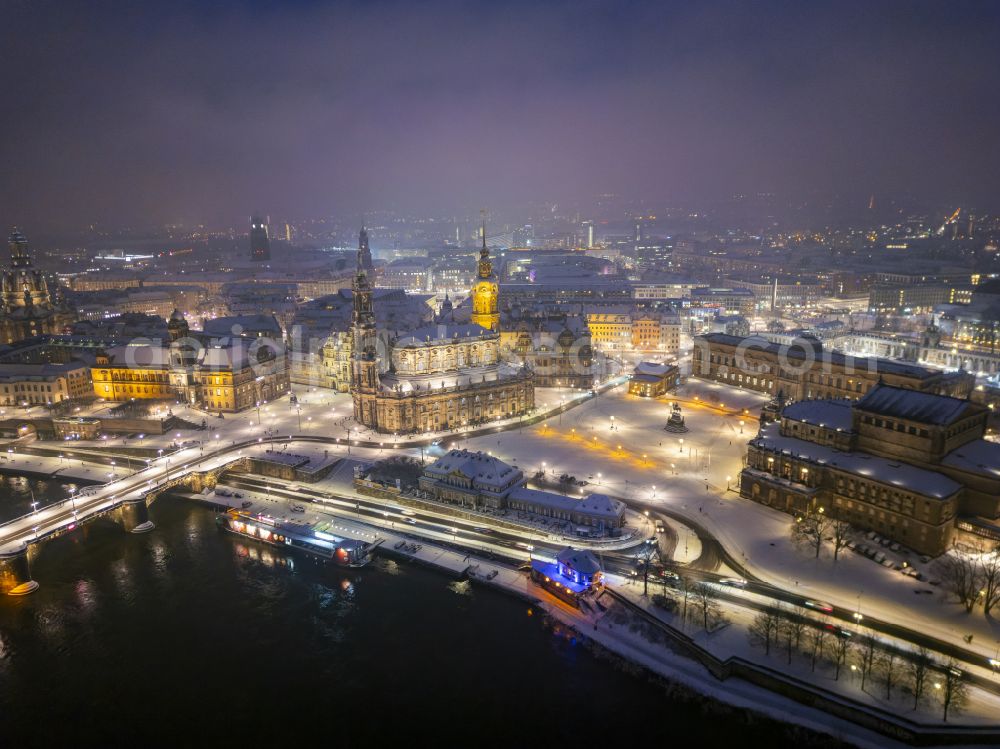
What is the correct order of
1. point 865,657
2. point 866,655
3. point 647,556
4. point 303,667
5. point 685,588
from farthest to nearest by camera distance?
point 647,556 < point 685,588 < point 303,667 < point 866,655 < point 865,657

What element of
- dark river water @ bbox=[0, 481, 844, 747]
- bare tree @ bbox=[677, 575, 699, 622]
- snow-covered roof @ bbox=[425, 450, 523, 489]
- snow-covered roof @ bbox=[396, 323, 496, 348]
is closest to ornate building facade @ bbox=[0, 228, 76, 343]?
snow-covered roof @ bbox=[396, 323, 496, 348]

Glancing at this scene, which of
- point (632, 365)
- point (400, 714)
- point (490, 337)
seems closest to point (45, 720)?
point (400, 714)

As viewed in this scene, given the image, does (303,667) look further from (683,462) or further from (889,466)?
(889,466)

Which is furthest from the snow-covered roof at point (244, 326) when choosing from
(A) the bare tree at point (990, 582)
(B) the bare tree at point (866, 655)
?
(A) the bare tree at point (990, 582)

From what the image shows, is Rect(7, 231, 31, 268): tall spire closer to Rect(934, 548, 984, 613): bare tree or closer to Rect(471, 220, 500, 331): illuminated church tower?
Rect(471, 220, 500, 331): illuminated church tower

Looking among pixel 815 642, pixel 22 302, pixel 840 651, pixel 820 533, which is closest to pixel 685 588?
pixel 815 642

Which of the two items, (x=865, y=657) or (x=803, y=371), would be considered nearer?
(x=865, y=657)

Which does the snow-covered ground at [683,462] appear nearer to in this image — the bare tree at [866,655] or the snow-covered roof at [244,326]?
the bare tree at [866,655]
